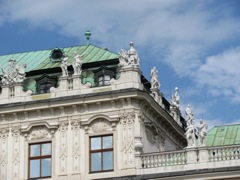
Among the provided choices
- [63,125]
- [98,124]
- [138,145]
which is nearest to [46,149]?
[63,125]

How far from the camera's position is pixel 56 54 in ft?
166

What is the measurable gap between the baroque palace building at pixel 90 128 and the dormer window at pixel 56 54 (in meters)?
2.22

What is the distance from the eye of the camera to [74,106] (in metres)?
45.6

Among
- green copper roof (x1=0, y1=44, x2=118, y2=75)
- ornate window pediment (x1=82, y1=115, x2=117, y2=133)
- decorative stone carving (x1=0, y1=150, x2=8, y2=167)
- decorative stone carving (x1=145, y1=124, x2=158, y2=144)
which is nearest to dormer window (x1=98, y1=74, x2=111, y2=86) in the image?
ornate window pediment (x1=82, y1=115, x2=117, y2=133)

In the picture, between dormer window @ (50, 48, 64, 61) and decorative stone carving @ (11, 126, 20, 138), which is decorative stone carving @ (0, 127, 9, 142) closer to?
decorative stone carving @ (11, 126, 20, 138)

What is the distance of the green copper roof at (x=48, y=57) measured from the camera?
4961 cm

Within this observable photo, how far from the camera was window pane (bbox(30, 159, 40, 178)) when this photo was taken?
45531 mm

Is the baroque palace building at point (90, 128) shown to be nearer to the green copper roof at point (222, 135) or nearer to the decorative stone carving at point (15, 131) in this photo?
the decorative stone carving at point (15, 131)

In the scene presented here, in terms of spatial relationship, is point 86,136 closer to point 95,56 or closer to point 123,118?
point 123,118

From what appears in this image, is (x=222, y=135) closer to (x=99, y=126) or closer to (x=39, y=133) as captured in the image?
(x=99, y=126)

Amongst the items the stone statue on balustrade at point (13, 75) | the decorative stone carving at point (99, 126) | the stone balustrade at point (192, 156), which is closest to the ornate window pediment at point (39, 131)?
the decorative stone carving at point (99, 126)

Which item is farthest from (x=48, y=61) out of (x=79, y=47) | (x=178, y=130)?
(x=178, y=130)

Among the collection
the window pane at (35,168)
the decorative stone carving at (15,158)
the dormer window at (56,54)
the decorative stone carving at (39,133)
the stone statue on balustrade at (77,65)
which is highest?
the dormer window at (56,54)

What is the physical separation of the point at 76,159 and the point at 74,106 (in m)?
3.06
